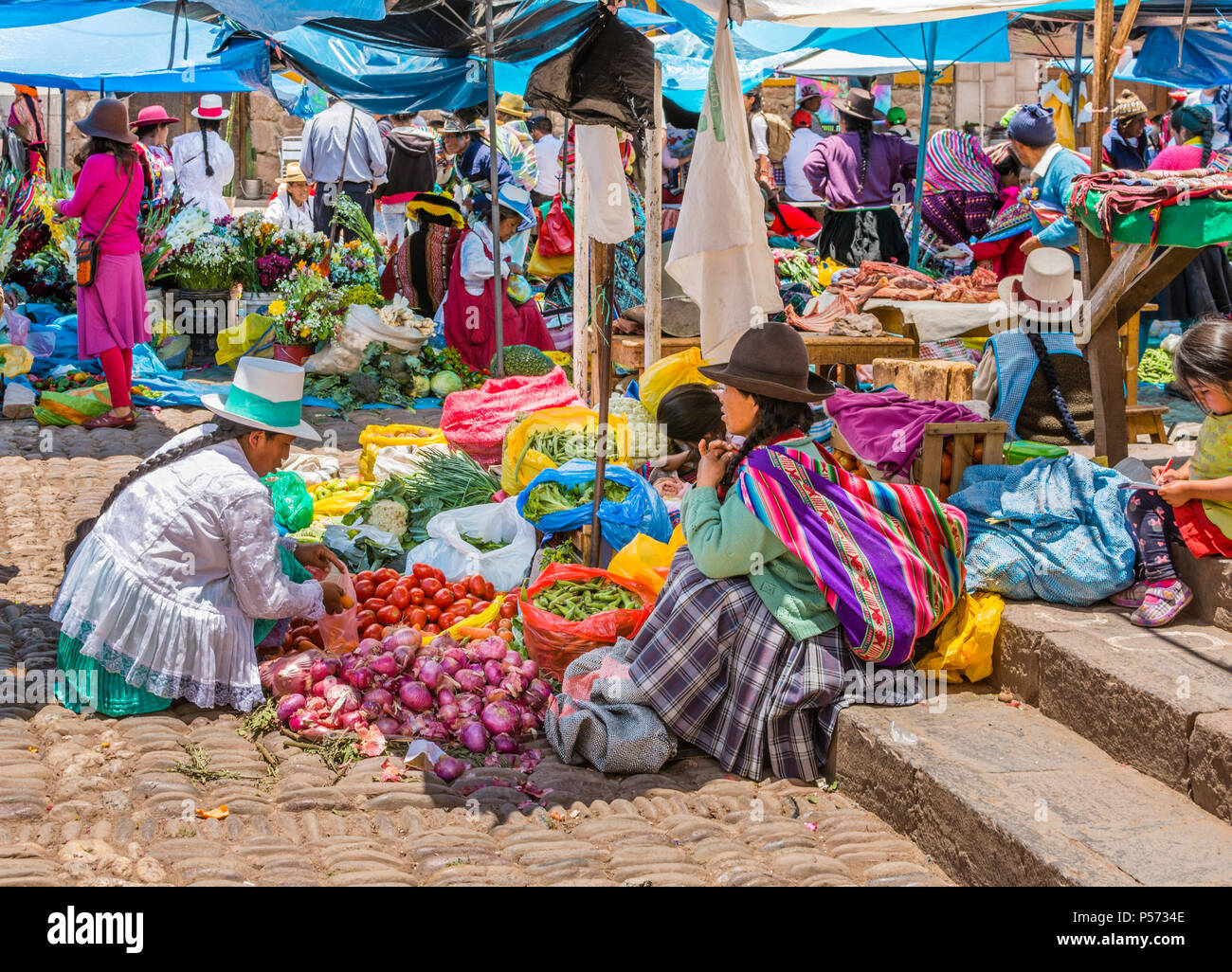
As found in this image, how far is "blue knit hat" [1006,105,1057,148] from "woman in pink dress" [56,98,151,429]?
6.05 metres

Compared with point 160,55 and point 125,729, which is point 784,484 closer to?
point 125,729

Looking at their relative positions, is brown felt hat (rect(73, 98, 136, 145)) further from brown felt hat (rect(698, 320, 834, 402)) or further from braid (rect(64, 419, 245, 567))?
brown felt hat (rect(698, 320, 834, 402))

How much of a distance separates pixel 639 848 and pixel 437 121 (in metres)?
17.5

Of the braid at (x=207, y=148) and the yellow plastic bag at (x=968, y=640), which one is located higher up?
the braid at (x=207, y=148)

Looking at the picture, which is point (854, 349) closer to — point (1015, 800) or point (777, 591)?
point (777, 591)

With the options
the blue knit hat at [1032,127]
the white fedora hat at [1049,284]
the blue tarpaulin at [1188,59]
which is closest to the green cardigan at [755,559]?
the white fedora hat at [1049,284]

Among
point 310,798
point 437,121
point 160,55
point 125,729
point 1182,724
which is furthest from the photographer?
point 437,121

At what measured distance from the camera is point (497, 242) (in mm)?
9977

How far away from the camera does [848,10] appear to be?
5.51 meters

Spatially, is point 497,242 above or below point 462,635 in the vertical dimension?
above

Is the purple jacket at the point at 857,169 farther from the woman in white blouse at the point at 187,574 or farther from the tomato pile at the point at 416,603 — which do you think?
the woman in white blouse at the point at 187,574

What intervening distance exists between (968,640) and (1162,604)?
2.19ft

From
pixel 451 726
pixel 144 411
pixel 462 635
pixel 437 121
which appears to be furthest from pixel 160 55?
pixel 451 726

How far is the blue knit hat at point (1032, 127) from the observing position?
673 cm
